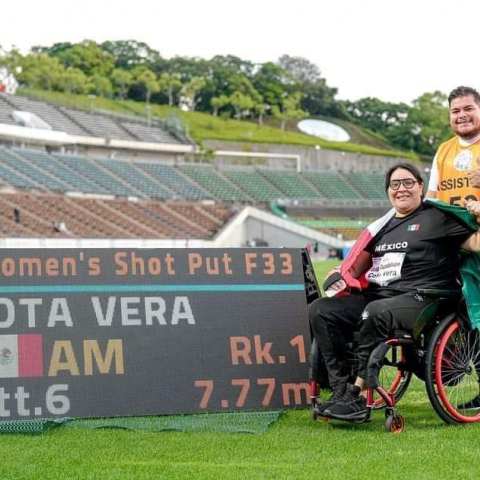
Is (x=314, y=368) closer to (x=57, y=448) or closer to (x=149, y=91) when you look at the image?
(x=57, y=448)

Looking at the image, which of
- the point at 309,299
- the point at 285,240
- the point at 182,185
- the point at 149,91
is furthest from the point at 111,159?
the point at 309,299

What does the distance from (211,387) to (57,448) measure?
138 centimetres

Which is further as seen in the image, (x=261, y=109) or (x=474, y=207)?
(x=261, y=109)

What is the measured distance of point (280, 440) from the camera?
192 inches

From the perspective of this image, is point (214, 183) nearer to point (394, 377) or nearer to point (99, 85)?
point (99, 85)

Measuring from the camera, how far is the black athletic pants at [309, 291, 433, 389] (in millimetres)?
5133

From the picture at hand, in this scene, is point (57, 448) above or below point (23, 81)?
below

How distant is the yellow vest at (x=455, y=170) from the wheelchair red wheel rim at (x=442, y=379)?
2.96 ft

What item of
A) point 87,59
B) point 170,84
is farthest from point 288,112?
point 87,59

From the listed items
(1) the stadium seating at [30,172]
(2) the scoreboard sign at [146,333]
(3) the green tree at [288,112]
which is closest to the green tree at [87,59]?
(3) the green tree at [288,112]

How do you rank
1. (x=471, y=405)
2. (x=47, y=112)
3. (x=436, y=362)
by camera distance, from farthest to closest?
(x=47, y=112) → (x=471, y=405) → (x=436, y=362)

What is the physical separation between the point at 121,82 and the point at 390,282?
294ft

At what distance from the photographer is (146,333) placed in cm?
588

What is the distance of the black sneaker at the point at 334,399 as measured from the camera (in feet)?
17.1
